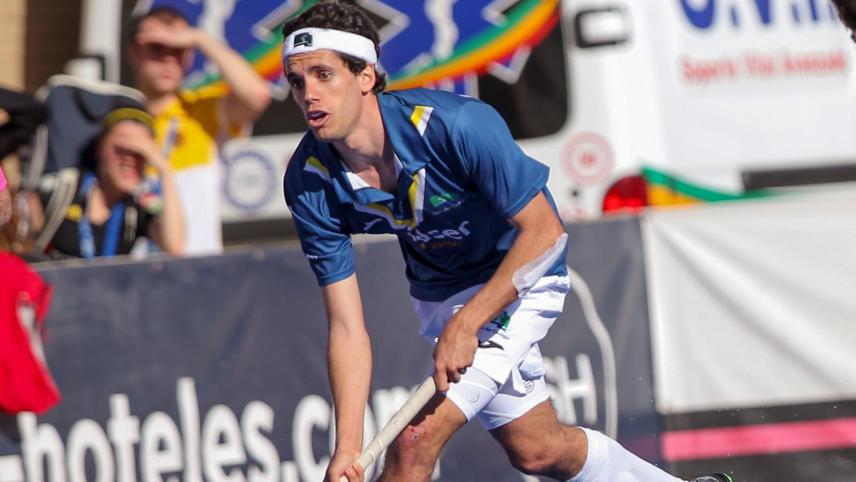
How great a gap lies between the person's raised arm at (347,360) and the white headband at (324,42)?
2.47ft

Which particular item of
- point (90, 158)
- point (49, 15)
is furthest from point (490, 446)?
point (49, 15)

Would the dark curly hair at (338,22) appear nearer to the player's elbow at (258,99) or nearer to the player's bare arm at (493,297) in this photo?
the player's bare arm at (493,297)

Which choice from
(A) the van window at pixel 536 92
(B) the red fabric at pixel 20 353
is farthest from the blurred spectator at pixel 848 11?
(B) the red fabric at pixel 20 353

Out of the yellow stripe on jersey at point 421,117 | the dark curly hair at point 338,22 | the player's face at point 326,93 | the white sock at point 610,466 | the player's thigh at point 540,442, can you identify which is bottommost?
the white sock at point 610,466

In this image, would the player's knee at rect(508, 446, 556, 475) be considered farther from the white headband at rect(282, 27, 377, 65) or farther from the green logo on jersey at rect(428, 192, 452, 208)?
the white headband at rect(282, 27, 377, 65)

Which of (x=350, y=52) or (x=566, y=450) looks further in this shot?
(x=566, y=450)

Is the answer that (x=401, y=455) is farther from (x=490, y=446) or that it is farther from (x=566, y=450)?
(x=490, y=446)

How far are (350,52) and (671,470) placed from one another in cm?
283

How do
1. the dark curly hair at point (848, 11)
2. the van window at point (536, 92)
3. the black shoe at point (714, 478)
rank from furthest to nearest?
the van window at point (536, 92)
the black shoe at point (714, 478)
the dark curly hair at point (848, 11)

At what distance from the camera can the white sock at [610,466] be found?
5461 mm

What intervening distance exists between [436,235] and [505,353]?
1.47 ft

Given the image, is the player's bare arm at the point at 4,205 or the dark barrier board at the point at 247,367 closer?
the player's bare arm at the point at 4,205

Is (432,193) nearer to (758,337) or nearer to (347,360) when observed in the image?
(347,360)

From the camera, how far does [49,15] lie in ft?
37.1
